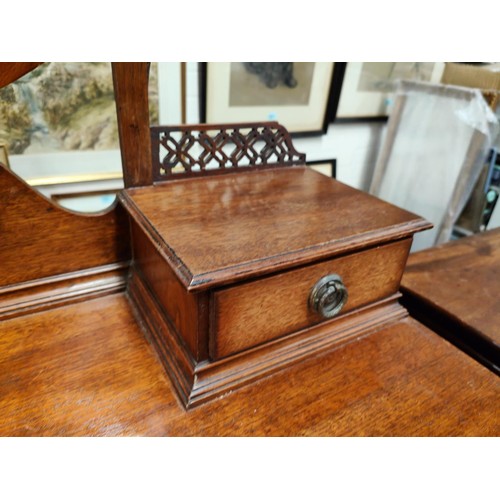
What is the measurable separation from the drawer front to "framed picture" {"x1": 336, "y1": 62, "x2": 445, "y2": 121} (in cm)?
106

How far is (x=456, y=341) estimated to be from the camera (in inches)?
34.6

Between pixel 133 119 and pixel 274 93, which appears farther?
pixel 274 93

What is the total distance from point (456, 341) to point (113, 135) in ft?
3.54

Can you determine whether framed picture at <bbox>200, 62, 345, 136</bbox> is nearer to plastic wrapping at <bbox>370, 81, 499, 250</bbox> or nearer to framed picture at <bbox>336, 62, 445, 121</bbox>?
framed picture at <bbox>336, 62, 445, 121</bbox>

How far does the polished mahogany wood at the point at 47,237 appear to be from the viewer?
718 millimetres

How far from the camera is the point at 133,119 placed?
734 mm

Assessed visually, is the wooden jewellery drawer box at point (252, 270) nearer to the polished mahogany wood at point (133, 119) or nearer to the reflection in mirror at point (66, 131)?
the polished mahogany wood at point (133, 119)

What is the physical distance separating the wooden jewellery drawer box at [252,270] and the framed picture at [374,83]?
0.93m

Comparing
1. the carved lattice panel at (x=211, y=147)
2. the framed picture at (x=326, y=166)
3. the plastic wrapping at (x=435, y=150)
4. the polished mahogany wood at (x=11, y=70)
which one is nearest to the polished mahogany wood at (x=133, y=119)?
the carved lattice panel at (x=211, y=147)

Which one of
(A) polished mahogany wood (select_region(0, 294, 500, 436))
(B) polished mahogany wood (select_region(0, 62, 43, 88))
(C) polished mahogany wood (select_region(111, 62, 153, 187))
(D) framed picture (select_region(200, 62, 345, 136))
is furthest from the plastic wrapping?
(B) polished mahogany wood (select_region(0, 62, 43, 88))

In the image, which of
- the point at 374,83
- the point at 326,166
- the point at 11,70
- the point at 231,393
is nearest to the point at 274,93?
the point at 326,166

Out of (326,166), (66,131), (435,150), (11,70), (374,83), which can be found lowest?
(326,166)

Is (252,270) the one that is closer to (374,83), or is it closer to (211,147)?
(211,147)

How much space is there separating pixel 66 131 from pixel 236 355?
33.6 inches
